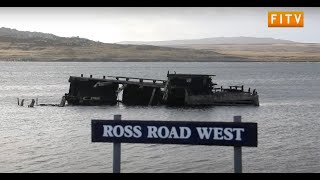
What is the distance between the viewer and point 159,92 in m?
73.1

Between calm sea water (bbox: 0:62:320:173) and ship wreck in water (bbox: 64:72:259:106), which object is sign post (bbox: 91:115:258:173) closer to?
calm sea water (bbox: 0:62:320:173)

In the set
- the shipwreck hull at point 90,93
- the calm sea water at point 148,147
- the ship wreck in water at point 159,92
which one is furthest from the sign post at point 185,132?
the shipwreck hull at point 90,93

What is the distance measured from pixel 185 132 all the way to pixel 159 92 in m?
60.8

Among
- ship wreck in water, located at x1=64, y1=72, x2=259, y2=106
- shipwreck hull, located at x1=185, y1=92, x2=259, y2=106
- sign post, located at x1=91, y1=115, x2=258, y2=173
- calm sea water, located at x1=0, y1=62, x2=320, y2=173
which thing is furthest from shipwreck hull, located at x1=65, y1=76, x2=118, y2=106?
sign post, located at x1=91, y1=115, x2=258, y2=173

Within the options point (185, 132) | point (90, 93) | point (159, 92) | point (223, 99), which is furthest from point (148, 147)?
point (90, 93)

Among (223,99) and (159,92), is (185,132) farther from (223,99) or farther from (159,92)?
(159,92)

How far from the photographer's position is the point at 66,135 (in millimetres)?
48250

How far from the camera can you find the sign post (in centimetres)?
1211

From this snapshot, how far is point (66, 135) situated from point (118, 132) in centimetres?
3649

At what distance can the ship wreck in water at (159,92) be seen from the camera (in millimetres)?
68000

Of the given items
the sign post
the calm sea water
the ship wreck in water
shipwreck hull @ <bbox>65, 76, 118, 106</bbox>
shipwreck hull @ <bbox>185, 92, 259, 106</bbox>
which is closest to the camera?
the sign post

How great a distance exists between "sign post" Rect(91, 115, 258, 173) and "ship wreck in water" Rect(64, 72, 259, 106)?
54.7 meters

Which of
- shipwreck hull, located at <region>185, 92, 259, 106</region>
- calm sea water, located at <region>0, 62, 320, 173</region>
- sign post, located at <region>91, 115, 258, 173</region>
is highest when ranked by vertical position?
sign post, located at <region>91, 115, 258, 173</region>
